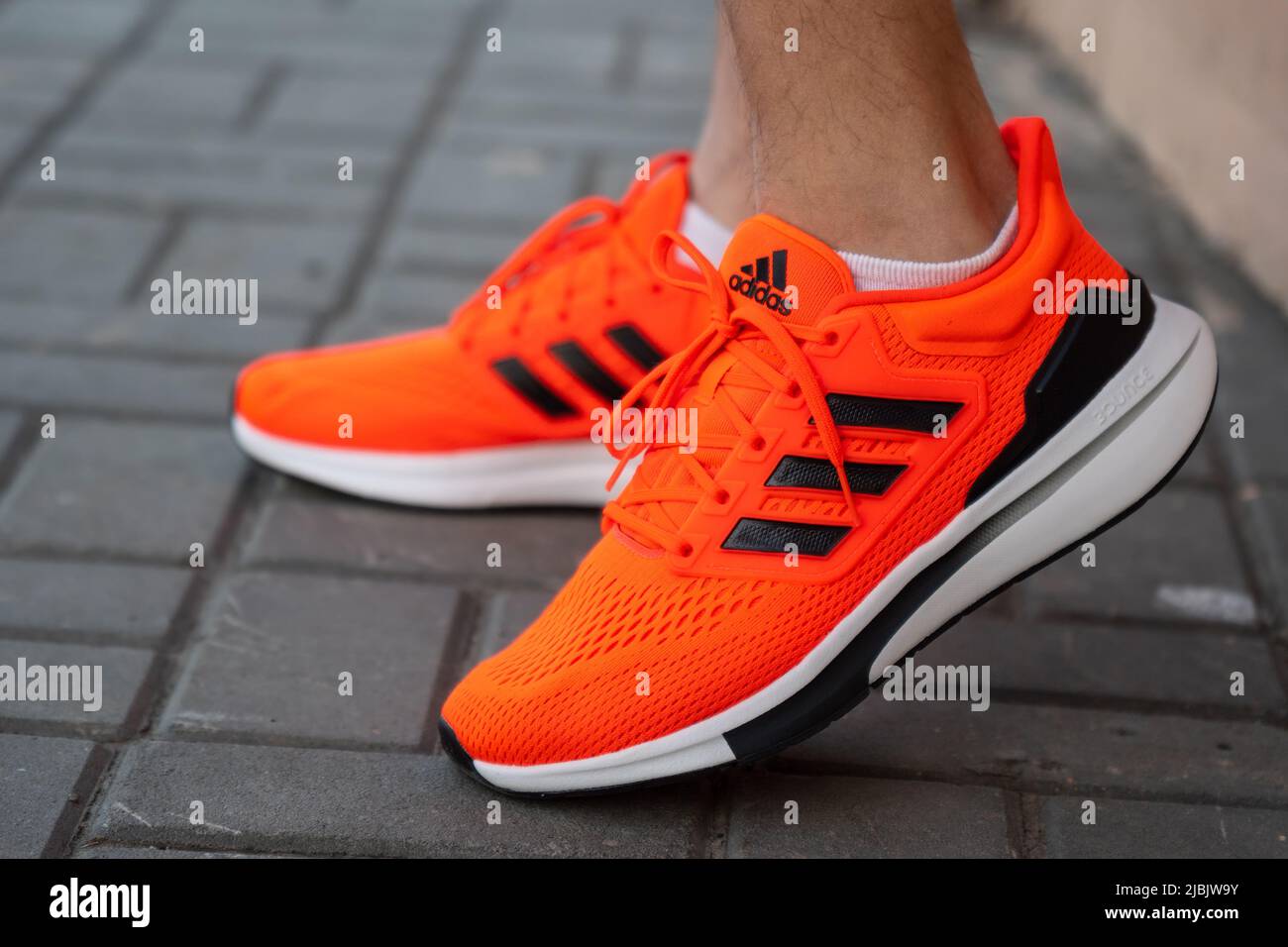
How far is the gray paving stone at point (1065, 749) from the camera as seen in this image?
1.32 meters

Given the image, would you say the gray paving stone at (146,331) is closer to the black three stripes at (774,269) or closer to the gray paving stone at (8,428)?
the gray paving stone at (8,428)

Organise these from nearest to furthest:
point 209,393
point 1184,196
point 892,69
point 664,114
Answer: point 892,69 → point 209,393 → point 1184,196 → point 664,114

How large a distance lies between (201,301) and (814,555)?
123 cm

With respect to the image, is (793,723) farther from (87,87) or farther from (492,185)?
(87,87)

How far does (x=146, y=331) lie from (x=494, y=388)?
2.14ft

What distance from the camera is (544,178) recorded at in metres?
2.52

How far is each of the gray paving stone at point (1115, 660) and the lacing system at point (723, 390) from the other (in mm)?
353

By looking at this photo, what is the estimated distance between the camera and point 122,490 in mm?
1699

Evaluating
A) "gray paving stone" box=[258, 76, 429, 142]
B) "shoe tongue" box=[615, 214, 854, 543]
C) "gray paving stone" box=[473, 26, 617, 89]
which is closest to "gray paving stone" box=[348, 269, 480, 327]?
"gray paving stone" box=[258, 76, 429, 142]

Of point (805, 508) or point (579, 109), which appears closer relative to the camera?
point (805, 508)

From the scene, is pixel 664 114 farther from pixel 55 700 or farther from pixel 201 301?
pixel 55 700

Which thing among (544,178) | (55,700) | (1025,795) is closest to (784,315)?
(1025,795)

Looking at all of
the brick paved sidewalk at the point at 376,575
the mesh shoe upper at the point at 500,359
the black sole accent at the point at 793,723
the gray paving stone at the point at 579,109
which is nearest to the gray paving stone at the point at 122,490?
the brick paved sidewalk at the point at 376,575

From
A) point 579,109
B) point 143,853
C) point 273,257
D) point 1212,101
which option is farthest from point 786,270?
point 579,109
